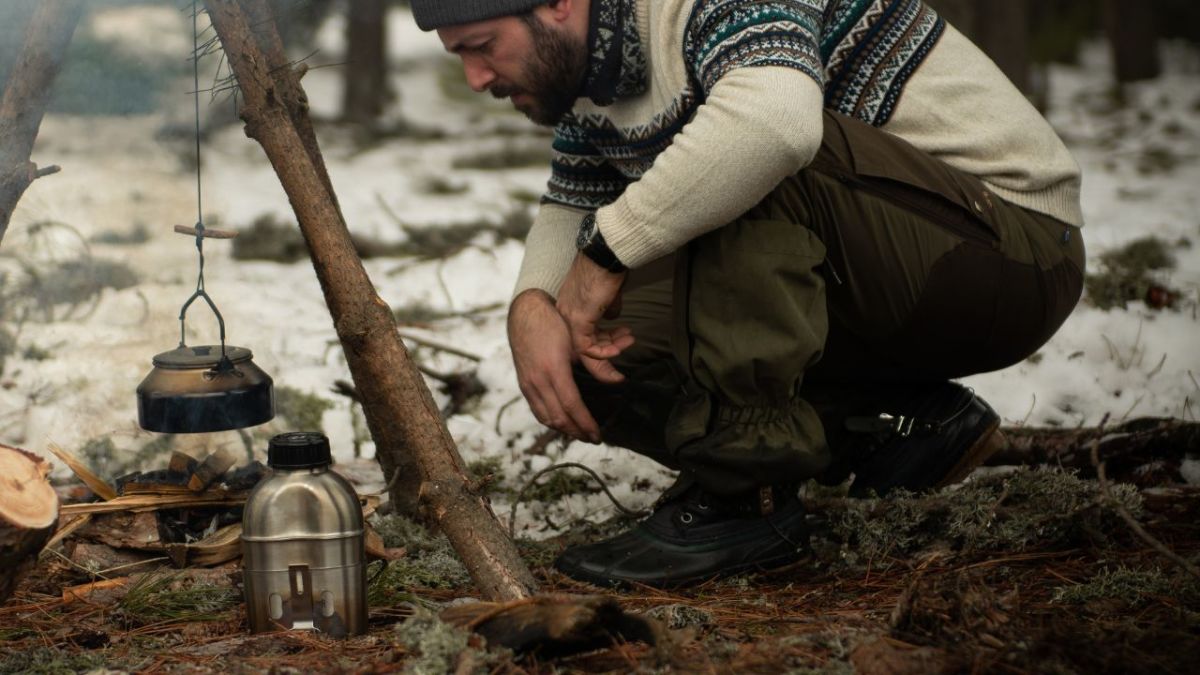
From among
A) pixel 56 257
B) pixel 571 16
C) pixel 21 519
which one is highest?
pixel 571 16

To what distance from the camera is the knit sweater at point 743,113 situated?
85.4 inches

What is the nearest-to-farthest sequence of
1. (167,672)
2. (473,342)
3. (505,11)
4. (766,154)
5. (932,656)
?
(932,656) < (167,672) < (766,154) < (505,11) < (473,342)

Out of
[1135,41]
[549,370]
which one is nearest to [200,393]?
[549,370]

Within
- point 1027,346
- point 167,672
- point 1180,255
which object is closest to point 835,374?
point 1027,346

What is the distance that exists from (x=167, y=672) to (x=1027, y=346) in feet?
6.31

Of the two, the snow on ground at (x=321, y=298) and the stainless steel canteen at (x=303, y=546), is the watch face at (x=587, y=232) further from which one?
the snow on ground at (x=321, y=298)

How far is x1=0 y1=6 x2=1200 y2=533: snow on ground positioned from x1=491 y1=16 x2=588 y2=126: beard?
1.04 meters

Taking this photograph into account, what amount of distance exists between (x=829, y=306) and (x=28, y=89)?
171 centimetres

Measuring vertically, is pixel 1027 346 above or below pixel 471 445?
above

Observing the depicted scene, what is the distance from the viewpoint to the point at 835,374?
2.79 m

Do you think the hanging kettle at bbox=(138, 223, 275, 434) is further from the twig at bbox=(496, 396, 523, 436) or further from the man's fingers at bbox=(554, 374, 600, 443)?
the twig at bbox=(496, 396, 523, 436)

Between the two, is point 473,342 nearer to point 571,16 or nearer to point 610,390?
point 610,390

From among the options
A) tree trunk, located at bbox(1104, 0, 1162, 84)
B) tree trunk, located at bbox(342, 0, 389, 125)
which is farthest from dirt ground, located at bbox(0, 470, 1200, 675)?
tree trunk, located at bbox(1104, 0, 1162, 84)

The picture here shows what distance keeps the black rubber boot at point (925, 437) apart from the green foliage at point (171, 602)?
140cm
